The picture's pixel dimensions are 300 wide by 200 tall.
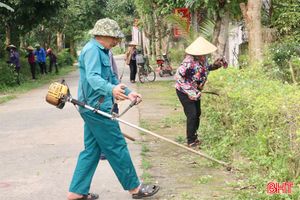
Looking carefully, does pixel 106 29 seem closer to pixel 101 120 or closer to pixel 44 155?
pixel 101 120

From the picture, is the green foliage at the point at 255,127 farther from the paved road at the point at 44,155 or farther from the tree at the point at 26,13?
the tree at the point at 26,13

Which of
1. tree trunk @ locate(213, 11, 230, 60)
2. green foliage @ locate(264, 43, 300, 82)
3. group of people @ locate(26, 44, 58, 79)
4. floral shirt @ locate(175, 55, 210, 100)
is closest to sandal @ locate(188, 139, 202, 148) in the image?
floral shirt @ locate(175, 55, 210, 100)

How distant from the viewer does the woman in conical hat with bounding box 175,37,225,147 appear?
747 centimetres

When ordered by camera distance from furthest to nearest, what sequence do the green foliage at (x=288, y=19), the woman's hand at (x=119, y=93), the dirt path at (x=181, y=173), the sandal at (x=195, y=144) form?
the green foliage at (x=288, y=19)
the sandal at (x=195, y=144)
the dirt path at (x=181, y=173)
the woman's hand at (x=119, y=93)

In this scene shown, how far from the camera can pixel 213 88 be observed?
26.2 feet

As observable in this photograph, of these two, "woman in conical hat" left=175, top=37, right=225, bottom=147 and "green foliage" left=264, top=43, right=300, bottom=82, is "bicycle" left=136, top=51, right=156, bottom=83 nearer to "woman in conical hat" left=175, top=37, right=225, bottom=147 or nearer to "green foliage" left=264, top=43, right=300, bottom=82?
"green foliage" left=264, top=43, right=300, bottom=82

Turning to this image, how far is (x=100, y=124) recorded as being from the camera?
5.09 m

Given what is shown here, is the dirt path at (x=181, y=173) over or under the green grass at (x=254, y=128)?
under

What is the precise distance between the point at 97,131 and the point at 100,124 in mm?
80

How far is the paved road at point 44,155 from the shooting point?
579 cm

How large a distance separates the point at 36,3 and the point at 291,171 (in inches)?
769

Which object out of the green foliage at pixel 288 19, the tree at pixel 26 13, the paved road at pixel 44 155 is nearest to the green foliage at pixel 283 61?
the green foliage at pixel 288 19

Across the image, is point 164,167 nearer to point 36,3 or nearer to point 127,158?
point 127,158

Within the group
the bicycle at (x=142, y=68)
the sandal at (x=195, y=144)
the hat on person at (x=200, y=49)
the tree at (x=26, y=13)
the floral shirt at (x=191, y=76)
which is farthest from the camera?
the tree at (x=26, y=13)
